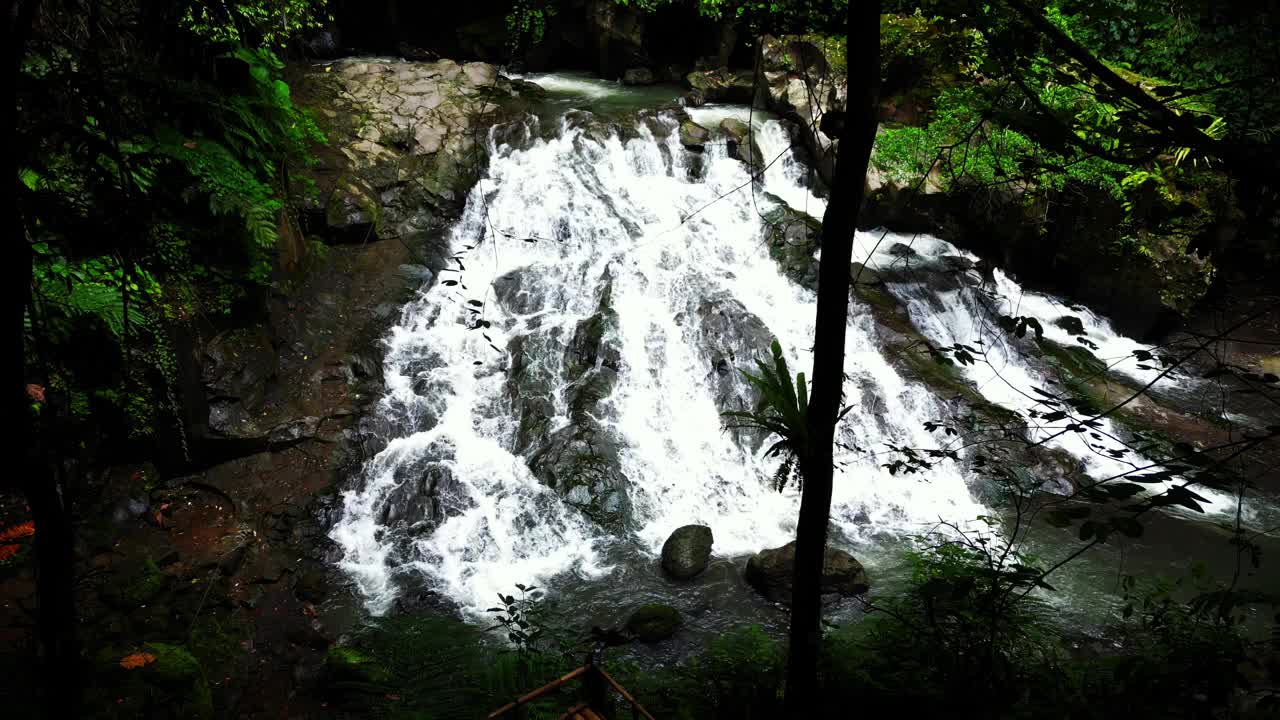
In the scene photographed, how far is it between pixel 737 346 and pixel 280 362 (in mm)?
6088

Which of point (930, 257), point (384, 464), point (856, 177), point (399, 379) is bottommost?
point (384, 464)

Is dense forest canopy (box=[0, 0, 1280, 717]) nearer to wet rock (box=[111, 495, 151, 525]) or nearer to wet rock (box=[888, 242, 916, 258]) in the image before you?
wet rock (box=[111, 495, 151, 525])

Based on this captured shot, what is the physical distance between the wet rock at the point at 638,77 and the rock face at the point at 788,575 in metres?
11.7

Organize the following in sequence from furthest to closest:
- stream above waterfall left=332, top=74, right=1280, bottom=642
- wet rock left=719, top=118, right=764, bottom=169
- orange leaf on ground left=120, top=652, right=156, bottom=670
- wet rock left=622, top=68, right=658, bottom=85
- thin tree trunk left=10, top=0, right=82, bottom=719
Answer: wet rock left=622, top=68, right=658, bottom=85
wet rock left=719, top=118, right=764, bottom=169
stream above waterfall left=332, top=74, right=1280, bottom=642
orange leaf on ground left=120, top=652, right=156, bottom=670
thin tree trunk left=10, top=0, right=82, bottom=719

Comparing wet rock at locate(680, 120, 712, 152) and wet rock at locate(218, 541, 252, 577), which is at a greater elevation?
wet rock at locate(680, 120, 712, 152)

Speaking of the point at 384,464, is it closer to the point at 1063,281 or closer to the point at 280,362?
the point at 280,362

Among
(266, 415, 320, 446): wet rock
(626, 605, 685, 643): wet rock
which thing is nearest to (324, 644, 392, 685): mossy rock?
(626, 605, 685, 643): wet rock

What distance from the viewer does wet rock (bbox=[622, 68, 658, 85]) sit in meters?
15.5

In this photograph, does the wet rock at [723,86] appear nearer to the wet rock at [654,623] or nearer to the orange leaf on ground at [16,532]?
the wet rock at [654,623]

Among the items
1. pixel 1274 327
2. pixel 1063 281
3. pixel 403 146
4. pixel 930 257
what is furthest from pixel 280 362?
pixel 1274 327

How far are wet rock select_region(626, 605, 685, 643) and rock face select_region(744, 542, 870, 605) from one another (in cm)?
98

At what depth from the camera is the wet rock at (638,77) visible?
1555cm

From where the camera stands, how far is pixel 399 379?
9109 mm

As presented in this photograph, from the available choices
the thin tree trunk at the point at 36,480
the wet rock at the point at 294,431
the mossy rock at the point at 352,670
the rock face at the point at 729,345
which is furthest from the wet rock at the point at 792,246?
the thin tree trunk at the point at 36,480
